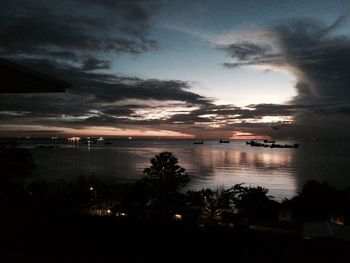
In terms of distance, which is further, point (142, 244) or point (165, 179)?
point (165, 179)

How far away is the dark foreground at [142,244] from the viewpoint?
10.8 ft

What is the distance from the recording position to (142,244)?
3566mm

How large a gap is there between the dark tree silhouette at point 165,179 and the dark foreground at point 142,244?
19065 mm

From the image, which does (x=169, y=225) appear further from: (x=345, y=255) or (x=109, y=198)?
(x=109, y=198)

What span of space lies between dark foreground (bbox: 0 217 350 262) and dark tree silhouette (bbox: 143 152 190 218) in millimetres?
19065

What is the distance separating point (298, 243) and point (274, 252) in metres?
0.51

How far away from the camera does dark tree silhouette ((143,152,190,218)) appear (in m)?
23.2

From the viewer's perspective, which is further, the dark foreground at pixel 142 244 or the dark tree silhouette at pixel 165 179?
the dark tree silhouette at pixel 165 179

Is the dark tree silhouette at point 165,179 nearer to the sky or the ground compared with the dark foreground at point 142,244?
nearer to the ground

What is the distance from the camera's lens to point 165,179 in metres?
23.7

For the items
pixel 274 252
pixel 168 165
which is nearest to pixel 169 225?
pixel 274 252

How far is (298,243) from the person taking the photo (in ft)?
13.1

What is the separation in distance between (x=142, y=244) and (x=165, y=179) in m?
20.3

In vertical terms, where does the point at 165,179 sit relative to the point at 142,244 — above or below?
below
